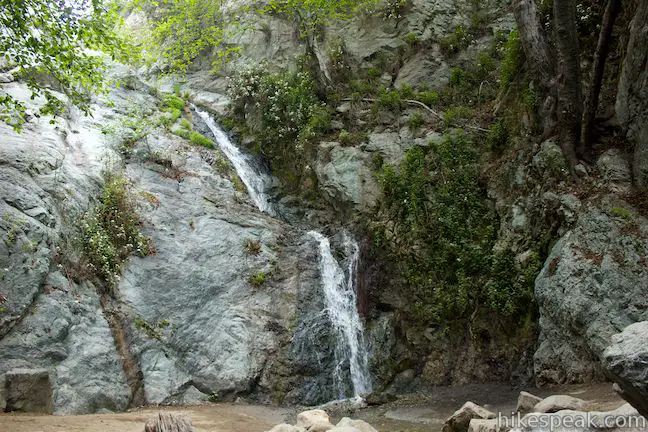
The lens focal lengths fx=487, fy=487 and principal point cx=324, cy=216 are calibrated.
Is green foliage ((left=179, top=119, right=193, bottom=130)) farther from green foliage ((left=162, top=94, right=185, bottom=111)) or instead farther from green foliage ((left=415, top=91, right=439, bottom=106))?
green foliage ((left=415, top=91, right=439, bottom=106))

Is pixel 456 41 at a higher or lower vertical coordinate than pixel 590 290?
higher

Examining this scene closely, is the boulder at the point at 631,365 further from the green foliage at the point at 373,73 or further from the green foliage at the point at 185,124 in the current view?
the green foliage at the point at 185,124

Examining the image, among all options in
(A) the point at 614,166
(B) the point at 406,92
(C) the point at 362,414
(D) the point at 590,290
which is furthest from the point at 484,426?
(B) the point at 406,92

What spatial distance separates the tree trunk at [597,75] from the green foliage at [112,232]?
34.3 feet

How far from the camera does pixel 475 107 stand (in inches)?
568

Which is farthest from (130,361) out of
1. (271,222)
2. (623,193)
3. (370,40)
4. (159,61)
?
(159,61)

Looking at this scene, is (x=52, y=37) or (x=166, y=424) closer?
(x=166, y=424)

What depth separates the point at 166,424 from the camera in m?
5.41

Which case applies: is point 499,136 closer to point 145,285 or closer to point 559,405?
point 559,405

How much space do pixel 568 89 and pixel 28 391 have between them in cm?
1143

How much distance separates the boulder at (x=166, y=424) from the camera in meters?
5.34

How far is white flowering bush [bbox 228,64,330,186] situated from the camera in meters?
16.4

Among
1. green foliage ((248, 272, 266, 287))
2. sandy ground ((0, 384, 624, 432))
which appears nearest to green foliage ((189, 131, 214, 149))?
green foliage ((248, 272, 266, 287))

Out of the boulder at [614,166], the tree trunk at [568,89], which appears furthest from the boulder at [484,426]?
the tree trunk at [568,89]
